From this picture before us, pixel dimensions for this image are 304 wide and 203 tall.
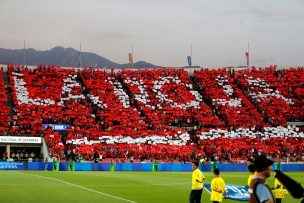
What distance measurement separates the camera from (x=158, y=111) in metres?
79.9

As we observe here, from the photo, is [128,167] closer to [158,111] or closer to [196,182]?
[158,111]

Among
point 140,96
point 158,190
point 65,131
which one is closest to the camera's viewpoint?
point 158,190

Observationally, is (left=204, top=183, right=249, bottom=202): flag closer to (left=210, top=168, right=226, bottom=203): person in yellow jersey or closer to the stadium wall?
(left=210, top=168, right=226, bottom=203): person in yellow jersey

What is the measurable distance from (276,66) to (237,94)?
11187mm

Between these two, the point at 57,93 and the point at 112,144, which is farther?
the point at 57,93

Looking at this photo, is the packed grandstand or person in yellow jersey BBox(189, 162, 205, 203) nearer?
person in yellow jersey BBox(189, 162, 205, 203)

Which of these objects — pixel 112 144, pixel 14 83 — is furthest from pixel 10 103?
pixel 112 144

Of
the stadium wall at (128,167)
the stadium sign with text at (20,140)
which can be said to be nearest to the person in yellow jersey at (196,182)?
the stadium wall at (128,167)

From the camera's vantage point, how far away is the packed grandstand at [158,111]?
68.8 m

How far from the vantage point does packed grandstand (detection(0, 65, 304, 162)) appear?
6875 centimetres

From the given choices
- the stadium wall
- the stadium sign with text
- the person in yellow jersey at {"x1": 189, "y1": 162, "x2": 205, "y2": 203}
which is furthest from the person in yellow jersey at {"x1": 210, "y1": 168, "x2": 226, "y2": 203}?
the stadium sign with text

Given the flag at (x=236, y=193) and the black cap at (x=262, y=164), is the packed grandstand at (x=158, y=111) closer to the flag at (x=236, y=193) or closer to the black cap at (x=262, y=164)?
the flag at (x=236, y=193)

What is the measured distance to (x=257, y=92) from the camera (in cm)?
8644

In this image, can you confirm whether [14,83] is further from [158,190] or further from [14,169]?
[158,190]
